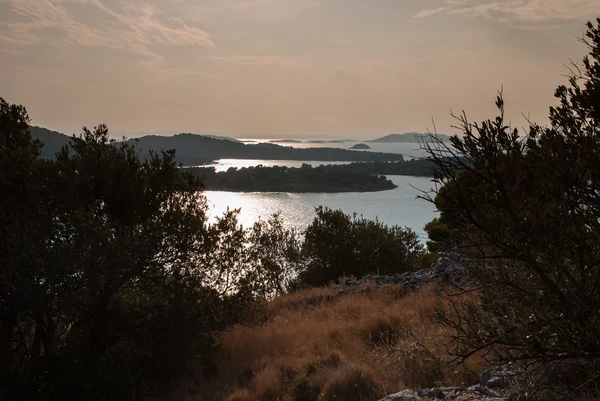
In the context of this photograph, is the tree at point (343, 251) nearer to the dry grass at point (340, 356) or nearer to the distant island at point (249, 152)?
the dry grass at point (340, 356)

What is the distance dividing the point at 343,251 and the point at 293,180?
57.3 metres

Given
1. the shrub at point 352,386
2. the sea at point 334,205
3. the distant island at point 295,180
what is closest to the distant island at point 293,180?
the distant island at point 295,180

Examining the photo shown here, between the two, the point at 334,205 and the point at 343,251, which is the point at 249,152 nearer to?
the point at 334,205

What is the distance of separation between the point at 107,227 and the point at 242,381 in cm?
433

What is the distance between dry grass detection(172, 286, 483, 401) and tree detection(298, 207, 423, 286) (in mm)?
11241

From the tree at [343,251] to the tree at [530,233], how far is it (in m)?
20.8

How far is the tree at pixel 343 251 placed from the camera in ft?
83.3

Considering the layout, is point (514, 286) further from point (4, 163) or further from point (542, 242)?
point (4, 163)

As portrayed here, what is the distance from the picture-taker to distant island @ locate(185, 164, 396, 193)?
255 ft

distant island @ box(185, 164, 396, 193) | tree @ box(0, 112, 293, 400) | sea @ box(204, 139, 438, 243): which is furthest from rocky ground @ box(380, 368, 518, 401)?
distant island @ box(185, 164, 396, 193)

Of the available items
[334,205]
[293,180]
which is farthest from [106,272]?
[293,180]

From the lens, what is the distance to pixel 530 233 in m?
3.79

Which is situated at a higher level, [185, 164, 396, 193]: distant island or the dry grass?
[185, 164, 396, 193]: distant island

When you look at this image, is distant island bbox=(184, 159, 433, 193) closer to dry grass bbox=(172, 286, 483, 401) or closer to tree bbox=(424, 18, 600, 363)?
dry grass bbox=(172, 286, 483, 401)
